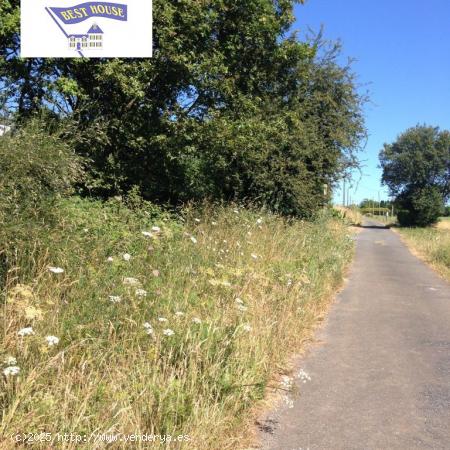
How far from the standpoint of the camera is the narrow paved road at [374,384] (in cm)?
365

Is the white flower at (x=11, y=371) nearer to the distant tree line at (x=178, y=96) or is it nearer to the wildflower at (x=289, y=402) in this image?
the wildflower at (x=289, y=402)

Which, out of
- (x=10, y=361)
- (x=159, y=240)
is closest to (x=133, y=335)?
(x=10, y=361)

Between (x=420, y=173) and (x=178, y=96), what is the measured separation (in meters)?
44.6

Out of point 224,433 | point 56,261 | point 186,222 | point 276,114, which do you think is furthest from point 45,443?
point 276,114

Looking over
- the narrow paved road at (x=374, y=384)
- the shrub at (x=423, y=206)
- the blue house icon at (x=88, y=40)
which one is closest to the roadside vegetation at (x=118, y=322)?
the narrow paved road at (x=374, y=384)

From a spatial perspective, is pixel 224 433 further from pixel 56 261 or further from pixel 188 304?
pixel 56 261

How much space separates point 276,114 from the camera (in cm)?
1366

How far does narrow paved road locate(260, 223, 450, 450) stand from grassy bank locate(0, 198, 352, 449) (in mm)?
383

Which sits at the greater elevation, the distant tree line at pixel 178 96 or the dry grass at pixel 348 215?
the distant tree line at pixel 178 96

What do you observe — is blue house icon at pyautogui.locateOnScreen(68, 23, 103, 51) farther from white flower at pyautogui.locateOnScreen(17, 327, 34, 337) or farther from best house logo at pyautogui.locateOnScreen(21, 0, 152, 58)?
white flower at pyautogui.locateOnScreen(17, 327, 34, 337)

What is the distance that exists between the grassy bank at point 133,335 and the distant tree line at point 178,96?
11.8 ft

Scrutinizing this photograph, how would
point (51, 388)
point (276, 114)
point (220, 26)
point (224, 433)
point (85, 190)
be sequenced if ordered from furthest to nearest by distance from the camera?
point (276, 114)
point (220, 26)
point (85, 190)
point (224, 433)
point (51, 388)

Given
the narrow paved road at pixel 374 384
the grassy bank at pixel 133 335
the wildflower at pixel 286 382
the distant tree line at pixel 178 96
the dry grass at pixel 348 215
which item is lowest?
the narrow paved road at pixel 374 384

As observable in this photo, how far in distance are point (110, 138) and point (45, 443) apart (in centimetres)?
889
